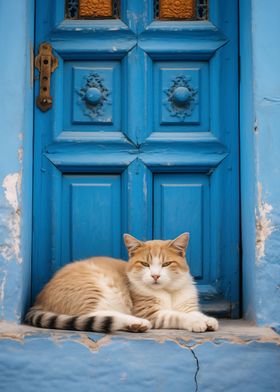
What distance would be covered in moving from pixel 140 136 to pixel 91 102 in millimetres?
381

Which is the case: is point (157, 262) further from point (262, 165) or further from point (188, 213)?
point (262, 165)

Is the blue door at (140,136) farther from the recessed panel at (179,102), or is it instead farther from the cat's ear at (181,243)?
the cat's ear at (181,243)

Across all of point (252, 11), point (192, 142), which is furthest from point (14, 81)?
point (252, 11)

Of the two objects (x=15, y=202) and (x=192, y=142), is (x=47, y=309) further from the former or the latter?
(x=192, y=142)

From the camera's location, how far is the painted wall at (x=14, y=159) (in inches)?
151

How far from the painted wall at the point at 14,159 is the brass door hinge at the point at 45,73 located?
0.65ft

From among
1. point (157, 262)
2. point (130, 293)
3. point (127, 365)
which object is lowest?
point (127, 365)

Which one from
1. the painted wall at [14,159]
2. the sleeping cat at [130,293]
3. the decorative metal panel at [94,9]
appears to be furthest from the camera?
the decorative metal panel at [94,9]

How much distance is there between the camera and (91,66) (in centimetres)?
438

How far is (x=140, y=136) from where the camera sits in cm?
429

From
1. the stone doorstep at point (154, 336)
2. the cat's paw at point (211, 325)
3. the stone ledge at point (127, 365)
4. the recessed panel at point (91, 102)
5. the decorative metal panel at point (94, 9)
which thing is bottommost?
the stone ledge at point (127, 365)

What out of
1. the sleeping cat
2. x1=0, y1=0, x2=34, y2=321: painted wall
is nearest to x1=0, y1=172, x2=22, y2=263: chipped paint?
x1=0, y1=0, x2=34, y2=321: painted wall

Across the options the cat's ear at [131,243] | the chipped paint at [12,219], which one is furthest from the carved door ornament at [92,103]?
the cat's ear at [131,243]

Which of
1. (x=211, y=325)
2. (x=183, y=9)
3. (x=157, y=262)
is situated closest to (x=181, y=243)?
(x=157, y=262)
